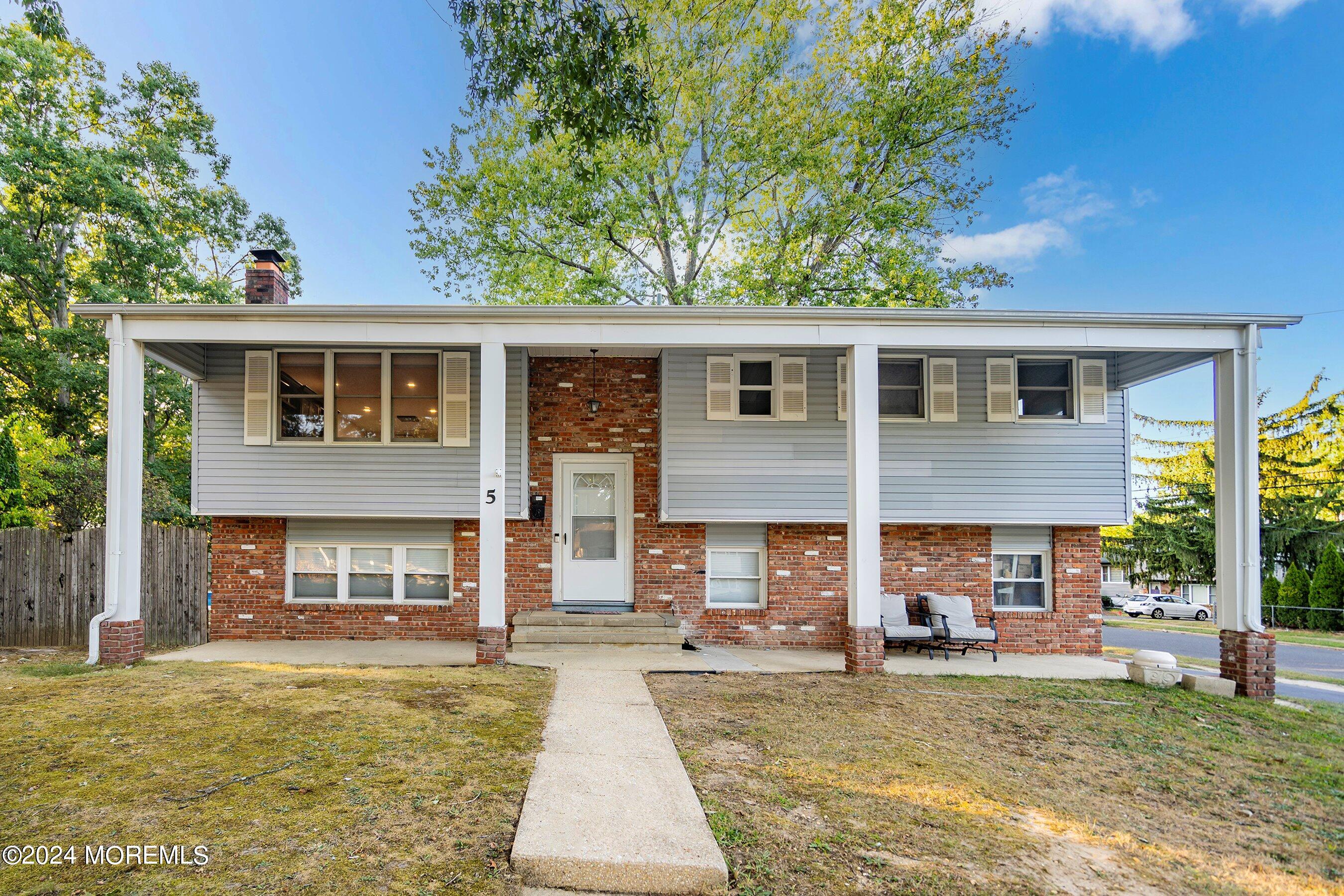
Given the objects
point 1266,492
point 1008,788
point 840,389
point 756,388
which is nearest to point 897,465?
point 840,389

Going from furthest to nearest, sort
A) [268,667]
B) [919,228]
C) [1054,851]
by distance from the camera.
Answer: [919,228] < [268,667] < [1054,851]

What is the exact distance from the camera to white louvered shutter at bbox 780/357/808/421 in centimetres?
884

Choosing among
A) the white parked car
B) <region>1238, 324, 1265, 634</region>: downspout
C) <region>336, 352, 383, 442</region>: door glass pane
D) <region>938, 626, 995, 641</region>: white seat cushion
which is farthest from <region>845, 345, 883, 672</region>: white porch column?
the white parked car

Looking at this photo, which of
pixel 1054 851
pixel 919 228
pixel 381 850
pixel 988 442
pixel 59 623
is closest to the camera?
pixel 381 850

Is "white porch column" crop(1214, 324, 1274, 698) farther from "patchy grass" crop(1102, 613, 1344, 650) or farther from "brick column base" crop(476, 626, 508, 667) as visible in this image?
A: "brick column base" crop(476, 626, 508, 667)

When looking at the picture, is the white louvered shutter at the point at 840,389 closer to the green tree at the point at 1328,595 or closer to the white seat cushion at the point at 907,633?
the white seat cushion at the point at 907,633

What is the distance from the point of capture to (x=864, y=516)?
701cm

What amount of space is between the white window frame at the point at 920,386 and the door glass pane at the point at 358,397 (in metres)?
6.90

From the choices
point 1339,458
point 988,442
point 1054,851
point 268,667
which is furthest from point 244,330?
point 1339,458

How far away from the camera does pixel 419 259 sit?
15133mm

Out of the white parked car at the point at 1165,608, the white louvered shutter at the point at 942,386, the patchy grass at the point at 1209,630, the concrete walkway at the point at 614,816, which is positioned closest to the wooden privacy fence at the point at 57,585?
the concrete walkway at the point at 614,816

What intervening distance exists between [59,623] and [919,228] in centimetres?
1608

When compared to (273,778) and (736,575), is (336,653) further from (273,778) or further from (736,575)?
(736,575)

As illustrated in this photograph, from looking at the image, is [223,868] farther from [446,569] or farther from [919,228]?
[919,228]
